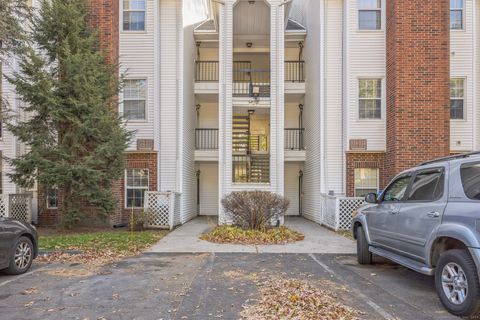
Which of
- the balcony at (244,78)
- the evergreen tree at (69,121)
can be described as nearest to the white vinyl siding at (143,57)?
the balcony at (244,78)

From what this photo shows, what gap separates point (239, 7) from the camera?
15.2 m

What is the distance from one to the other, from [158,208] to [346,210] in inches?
263

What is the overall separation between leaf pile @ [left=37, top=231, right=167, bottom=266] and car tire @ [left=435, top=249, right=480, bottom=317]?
622cm

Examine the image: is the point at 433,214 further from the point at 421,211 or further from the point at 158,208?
the point at 158,208

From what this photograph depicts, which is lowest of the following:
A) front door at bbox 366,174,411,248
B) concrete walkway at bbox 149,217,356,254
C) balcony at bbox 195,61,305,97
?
concrete walkway at bbox 149,217,356,254

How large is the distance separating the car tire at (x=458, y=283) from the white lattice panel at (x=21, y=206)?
44.9ft

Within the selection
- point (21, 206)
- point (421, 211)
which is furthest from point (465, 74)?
point (21, 206)

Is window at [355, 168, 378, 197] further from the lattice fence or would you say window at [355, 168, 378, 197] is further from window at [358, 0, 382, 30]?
window at [358, 0, 382, 30]

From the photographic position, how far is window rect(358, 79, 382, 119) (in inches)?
567

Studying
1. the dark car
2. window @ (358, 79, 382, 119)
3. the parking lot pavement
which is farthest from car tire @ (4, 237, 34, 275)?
window @ (358, 79, 382, 119)

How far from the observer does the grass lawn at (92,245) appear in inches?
317

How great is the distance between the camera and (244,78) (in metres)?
17.6

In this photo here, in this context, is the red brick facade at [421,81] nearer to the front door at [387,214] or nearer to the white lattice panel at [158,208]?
the front door at [387,214]

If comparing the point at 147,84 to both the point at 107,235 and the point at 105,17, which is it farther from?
the point at 107,235
